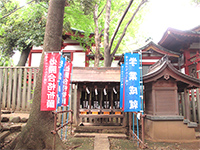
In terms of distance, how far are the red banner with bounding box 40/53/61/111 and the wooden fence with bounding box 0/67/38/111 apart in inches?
191

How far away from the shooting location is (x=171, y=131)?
295 inches

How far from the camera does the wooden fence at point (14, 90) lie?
9.41 m

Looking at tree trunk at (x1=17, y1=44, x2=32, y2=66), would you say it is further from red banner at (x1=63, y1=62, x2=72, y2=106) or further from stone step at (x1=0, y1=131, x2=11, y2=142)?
red banner at (x1=63, y1=62, x2=72, y2=106)

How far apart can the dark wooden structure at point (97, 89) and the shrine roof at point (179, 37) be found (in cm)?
652

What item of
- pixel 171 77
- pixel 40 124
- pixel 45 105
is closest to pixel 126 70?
pixel 171 77

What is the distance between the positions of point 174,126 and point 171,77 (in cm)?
257

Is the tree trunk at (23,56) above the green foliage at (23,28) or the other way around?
the other way around

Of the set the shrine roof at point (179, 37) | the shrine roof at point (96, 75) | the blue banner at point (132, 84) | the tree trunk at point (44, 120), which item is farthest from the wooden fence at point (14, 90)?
the shrine roof at point (179, 37)

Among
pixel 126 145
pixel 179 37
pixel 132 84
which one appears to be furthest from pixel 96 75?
pixel 179 37

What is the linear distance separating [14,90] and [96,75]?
553 centimetres

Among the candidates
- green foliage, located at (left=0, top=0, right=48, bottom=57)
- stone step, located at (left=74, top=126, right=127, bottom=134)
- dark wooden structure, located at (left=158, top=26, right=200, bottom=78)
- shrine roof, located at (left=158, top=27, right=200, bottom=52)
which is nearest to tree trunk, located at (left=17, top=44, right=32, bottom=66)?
green foliage, located at (left=0, top=0, right=48, bottom=57)

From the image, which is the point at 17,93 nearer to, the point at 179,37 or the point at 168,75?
the point at 168,75

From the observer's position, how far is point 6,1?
12227 millimetres

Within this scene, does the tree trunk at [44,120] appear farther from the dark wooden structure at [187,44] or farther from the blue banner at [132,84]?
the dark wooden structure at [187,44]
